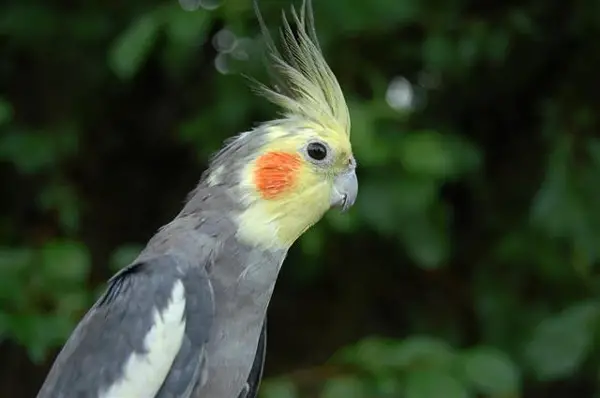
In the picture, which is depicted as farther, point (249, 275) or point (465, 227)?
point (465, 227)

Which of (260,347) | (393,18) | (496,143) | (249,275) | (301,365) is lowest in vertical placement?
(301,365)

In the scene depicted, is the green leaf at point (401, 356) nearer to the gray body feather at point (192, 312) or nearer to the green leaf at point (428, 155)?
the green leaf at point (428, 155)

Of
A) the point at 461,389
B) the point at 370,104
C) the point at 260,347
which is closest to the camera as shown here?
the point at 260,347

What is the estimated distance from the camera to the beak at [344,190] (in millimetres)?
1513

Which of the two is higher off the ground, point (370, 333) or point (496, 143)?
point (496, 143)

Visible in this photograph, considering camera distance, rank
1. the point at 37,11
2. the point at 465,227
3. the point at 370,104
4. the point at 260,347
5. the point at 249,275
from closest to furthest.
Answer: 1. the point at 249,275
2. the point at 260,347
3. the point at 370,104
4. the point at 37,11
5. the point at 465,227

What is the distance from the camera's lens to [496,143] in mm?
2543

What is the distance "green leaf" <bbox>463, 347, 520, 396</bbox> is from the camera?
2.03 metres

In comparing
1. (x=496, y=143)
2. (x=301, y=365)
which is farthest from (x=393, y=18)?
(x=301, y=365)

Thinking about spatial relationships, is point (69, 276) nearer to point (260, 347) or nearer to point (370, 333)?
point (260, 347)

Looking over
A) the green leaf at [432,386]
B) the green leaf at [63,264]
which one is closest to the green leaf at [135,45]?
the green leaf at [63,264]

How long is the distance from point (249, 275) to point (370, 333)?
3.92 feet

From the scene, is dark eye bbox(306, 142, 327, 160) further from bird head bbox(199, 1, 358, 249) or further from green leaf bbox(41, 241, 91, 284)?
green leaf bbox(41, 241, 91, 284)

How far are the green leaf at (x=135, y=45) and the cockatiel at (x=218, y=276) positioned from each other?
0.59 meters
